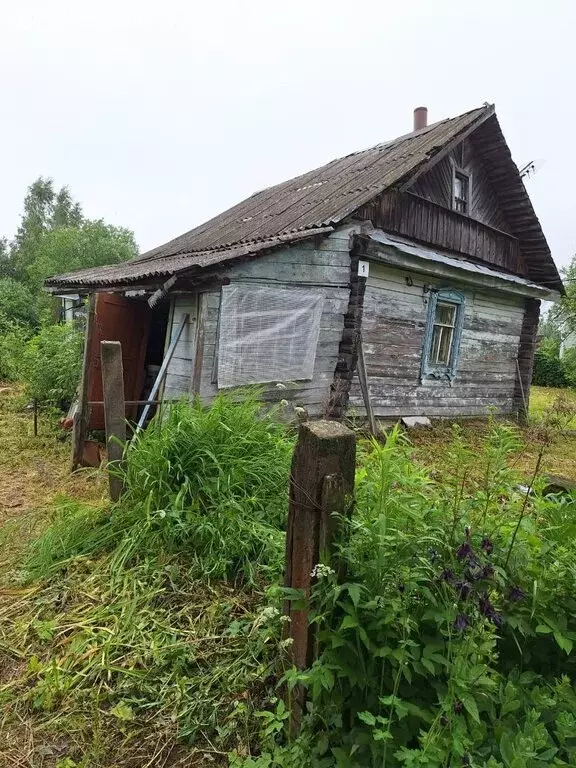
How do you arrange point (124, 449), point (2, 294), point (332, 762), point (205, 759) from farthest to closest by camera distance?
point (2, 294) → point (124, 449) → point (205, 759) → point (332, 762)

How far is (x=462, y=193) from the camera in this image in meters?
9.30

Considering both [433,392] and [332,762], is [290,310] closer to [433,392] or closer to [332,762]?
[433,392]

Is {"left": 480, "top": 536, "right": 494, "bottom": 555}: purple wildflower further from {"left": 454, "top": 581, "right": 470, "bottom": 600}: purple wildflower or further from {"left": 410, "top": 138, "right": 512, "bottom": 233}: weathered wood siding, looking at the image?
{"left": 410, "top": 138, "right": 512, "bottom": 233}: weathered wood siding

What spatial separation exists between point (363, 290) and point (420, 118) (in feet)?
22.9

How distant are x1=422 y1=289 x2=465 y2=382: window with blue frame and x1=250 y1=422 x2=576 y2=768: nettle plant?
752cm

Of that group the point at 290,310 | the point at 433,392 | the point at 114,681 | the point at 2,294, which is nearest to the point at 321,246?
the point at 290,310

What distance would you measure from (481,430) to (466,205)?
4678mm

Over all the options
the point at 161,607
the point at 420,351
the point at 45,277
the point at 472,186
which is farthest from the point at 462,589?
the point at 45,277

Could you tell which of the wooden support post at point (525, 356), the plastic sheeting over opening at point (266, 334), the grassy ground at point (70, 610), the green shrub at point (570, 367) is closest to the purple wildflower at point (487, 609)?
the grassy ground at point (70, 610)

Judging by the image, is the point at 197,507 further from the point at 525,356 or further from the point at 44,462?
the point at 525,356

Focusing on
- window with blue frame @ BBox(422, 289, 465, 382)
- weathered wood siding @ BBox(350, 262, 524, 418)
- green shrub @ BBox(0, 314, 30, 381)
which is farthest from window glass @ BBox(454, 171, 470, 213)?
green shrub @ BBox(0, 314, 30, 381)

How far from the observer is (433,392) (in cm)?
921

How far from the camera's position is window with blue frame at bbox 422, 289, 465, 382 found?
892 centimetres

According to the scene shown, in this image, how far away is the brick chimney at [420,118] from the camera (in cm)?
1142
